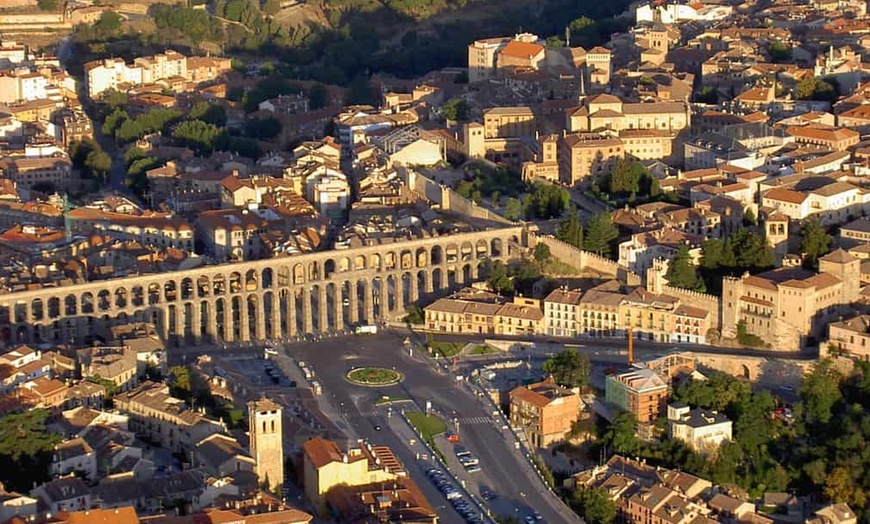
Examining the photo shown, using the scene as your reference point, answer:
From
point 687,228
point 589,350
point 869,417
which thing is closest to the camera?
point 869,417

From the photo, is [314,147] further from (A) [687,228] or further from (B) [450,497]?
(B) [450,497]

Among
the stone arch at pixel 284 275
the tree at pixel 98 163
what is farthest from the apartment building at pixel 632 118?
the tree at pixel 98 163

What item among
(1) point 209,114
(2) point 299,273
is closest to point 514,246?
(2) point 299,273

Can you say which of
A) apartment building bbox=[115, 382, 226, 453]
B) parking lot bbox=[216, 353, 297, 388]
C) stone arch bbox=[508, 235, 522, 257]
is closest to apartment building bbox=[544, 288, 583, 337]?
stone arch bbox=[508, 235, 522, 257]

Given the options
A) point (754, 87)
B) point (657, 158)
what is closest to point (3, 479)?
point (657, 158)

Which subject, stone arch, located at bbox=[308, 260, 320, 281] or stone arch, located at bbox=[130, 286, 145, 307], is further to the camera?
stone arch, located at bbox=[308, 260, 320, 281]

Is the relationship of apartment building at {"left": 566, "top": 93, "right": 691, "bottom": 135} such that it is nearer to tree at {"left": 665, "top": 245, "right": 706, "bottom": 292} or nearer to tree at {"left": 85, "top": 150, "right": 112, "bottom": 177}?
tree at {"left": 665, "top": 245, "right": 706, "bottom": 292}
